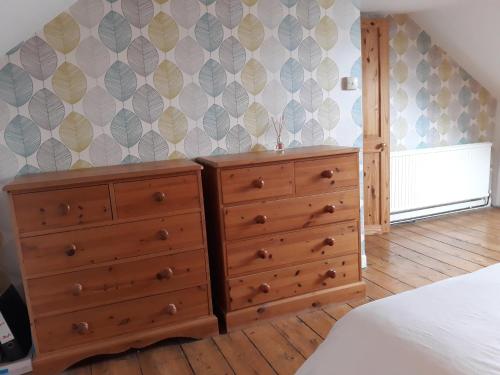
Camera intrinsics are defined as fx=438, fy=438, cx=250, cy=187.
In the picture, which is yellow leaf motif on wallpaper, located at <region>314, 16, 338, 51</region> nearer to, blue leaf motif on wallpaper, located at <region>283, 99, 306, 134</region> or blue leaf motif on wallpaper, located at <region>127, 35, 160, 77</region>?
blue leaf motif on wallpaper, located at <region>283, 99, 306, 134</region>

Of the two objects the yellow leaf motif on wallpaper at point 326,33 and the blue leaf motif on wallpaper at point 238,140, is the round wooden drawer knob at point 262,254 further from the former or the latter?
the yellow leaf motif on wallpaper at point 326,33

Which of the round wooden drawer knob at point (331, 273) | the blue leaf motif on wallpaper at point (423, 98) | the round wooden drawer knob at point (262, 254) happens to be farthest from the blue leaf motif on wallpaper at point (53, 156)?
the blue leaf motif on wallpaper at point (423, 98)

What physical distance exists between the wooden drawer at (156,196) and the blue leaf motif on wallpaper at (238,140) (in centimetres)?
56

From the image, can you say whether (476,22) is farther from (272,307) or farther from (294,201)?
(272,307)

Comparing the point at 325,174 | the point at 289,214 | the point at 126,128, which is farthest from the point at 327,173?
the point at 126,128

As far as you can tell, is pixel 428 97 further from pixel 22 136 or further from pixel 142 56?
pixel 22 136

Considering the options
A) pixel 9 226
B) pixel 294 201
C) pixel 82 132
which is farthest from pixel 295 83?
pixel 9 226

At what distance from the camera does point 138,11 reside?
256cm

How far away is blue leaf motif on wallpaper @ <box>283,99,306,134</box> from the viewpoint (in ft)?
9.78

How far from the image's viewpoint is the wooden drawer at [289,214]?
2.49m

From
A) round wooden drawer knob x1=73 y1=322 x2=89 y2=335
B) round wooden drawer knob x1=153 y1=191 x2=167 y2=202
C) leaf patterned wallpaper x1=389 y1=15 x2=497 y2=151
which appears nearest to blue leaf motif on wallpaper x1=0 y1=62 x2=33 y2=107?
round wooden drawer knob x1=153 y1=191 x2=167 y2=202

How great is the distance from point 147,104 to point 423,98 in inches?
117

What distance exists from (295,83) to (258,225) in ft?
3.47

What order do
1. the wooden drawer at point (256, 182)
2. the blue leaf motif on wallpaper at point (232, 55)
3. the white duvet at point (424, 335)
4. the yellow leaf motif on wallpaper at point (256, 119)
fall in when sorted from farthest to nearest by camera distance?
1. the yellow leaf motif on wallpaper at point (256, 119)
2. the blue leaf motif on wallpaper at point (232, 55)
3. the wooden drawer at point (256, 182)
4. the white duvet at point (424, 335)
